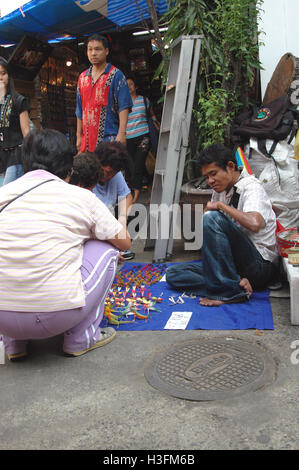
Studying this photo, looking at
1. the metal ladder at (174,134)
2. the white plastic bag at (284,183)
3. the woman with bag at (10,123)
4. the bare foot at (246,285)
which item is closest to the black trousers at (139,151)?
the metal ladder at (174,134)

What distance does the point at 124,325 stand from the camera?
3.38m

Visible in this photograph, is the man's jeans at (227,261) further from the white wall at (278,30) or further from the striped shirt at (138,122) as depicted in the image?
the striped shirt at (138,122)

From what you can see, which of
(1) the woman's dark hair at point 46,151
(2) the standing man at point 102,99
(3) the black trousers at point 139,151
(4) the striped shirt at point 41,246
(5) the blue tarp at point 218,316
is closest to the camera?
(4) the striped shirt at point 41,246

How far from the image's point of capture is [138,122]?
713 cm

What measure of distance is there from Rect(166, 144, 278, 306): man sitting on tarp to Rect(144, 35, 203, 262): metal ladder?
3.44ft

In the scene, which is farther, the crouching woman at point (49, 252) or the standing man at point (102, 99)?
the standing man at point (102, 99)

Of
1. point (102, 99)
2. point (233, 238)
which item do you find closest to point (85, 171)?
point (233, 238)

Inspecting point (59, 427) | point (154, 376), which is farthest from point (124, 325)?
point (59, 427)

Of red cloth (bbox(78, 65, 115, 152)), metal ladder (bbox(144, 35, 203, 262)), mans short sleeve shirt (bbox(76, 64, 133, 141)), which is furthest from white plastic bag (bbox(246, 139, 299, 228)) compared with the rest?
red cloth (bbox(78, 65, 115, 152))

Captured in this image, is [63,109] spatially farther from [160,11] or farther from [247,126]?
[247,126]

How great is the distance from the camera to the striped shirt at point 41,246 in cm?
255

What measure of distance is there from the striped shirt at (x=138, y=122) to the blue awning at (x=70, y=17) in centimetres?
125

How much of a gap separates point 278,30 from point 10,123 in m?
3.28

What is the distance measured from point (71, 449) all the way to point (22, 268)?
0.97m
